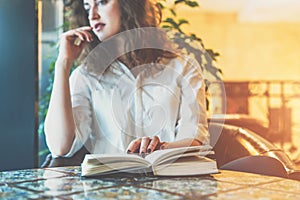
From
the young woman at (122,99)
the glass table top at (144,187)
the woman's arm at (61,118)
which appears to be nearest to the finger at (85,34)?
the young woman at (122,99)

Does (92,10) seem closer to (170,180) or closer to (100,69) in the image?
(100,69)

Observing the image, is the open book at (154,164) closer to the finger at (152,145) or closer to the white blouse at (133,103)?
the finger at (152,145)

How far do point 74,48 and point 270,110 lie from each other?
198 cm

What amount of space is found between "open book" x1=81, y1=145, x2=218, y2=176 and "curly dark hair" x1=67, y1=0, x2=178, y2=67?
825mm

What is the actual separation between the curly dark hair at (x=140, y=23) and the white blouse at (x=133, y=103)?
57 mm

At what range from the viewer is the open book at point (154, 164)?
1.15 meters

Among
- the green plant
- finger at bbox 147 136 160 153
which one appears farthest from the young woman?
the green plant

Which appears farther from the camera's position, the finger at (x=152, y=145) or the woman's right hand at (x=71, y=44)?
the woman's right hand at (x=71, y=44)

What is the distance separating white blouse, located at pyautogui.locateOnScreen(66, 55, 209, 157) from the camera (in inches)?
71.1

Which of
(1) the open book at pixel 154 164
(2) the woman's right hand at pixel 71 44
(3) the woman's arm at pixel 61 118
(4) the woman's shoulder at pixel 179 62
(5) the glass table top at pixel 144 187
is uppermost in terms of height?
(2) the woman's right hand at pixel 71 44

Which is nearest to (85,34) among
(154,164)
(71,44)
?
(71,44)

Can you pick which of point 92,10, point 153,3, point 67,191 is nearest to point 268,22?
point 153,3

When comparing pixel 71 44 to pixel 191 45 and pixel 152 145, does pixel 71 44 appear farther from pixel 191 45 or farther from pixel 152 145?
pixel 191 45

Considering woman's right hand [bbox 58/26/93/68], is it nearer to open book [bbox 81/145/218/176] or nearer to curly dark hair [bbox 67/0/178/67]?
curly dark hair [bbox 67/0/178/67]
